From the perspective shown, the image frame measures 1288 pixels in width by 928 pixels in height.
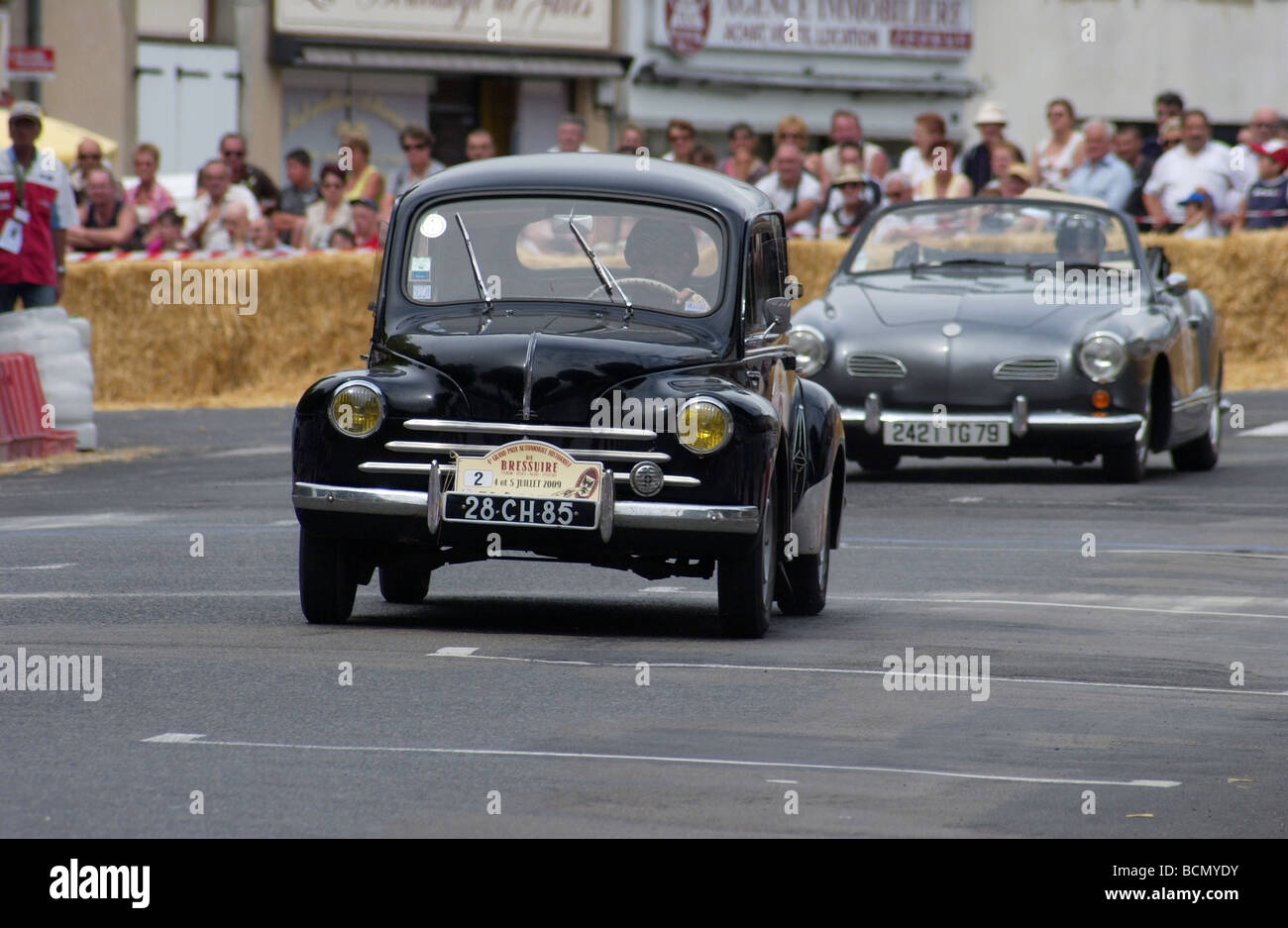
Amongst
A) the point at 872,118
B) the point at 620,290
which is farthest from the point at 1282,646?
the point at 872,118

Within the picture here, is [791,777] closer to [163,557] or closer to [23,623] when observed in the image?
[23,623]

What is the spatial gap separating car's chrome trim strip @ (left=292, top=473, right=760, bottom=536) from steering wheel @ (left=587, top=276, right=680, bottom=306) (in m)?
1.25

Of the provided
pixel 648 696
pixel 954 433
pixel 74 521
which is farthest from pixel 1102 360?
pixel 648 696

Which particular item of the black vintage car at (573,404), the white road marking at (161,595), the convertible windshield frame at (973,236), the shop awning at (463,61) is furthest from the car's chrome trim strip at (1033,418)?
the shop awning at (463,61)

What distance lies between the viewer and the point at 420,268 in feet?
34.8

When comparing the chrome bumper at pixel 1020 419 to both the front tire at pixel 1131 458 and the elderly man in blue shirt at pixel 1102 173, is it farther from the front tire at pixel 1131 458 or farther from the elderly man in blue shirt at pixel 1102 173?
the elderly man in blue shirt at pixel 1102 173

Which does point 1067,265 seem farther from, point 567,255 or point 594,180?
point 567,255

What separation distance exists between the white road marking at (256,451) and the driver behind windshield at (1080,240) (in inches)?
216

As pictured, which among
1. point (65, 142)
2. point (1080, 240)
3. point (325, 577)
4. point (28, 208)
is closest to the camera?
point (325, 577)

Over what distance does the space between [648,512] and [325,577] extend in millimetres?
1244

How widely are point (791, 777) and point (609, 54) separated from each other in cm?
3352

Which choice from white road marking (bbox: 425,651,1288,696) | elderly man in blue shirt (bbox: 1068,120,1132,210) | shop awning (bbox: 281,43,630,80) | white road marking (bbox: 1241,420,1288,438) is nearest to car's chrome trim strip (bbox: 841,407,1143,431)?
white road marking (bbox: 1241,420,1288,438)
